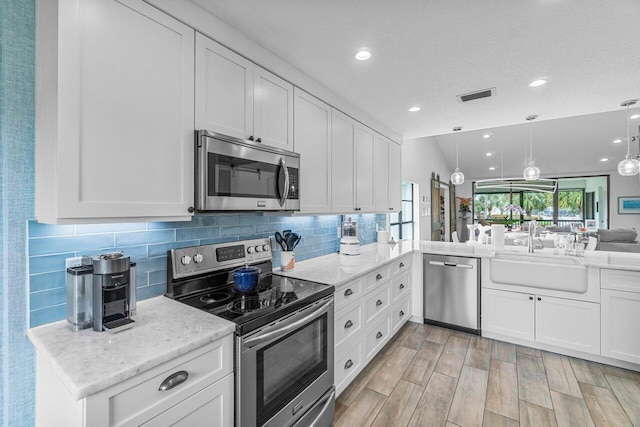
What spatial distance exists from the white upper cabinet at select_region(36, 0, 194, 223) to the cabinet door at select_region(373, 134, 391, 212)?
2.32 meters

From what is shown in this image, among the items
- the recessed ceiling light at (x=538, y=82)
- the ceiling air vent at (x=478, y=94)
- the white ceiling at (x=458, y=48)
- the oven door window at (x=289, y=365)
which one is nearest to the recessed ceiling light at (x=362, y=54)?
the white ceiling at (x=458, y=48)

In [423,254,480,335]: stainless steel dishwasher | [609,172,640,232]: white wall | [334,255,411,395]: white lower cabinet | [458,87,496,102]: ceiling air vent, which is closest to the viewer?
[334,255,411,395]: white lower cabinet

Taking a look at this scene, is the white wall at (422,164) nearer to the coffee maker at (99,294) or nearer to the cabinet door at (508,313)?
the cabinet door at (508,313)

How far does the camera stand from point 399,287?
10.3 feet

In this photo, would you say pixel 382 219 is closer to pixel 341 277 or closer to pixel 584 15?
pixel 341 277

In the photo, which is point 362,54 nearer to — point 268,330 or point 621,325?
point 268,330

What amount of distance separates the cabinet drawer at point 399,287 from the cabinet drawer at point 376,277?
22 cm

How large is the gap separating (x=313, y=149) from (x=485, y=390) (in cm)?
233

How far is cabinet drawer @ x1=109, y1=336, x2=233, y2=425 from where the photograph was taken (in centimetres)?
90

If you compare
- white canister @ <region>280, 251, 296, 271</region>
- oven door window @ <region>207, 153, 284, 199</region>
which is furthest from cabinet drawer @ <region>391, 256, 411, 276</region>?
oven door window @ <region>207, 153, 284, 199</region>

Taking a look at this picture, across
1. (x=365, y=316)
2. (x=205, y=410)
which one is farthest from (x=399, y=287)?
(x=205, y=410)

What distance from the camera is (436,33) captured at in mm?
1717

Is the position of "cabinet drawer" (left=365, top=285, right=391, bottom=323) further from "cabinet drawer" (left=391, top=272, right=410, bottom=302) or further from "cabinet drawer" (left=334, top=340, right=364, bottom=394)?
"cabinet drawer" (left=334, top=340, right=364, bottom=394)

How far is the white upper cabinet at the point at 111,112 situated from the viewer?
106cm
